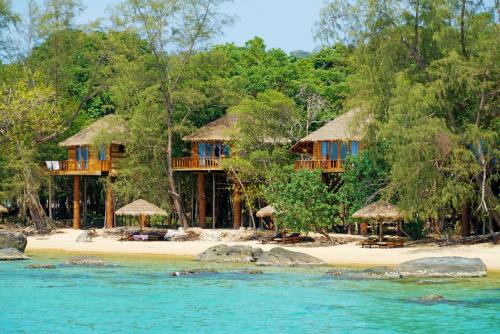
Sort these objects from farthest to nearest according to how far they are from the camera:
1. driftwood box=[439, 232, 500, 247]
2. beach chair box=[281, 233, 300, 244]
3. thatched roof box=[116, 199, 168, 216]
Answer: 1. thatched roof box=[116, 199, 168, 216]
2. beach chair box=[281, 233, 300, 244]
3. driftwood box=[439, 232, 500, 247]

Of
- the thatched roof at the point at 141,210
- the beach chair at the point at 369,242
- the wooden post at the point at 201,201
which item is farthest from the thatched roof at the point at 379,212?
the wooden post at the point at 201,201

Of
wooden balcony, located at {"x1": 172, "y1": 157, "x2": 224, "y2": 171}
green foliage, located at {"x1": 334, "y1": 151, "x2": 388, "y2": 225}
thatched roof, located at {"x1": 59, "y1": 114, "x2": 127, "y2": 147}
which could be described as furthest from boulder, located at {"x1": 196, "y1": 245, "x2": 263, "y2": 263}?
thatched roof, located at {"x1": 59, "y1": 114, "x2": 127, "y2": 147}

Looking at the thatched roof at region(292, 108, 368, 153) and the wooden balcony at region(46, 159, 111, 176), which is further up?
the thatched roof at region(292, 108, 368, 153)

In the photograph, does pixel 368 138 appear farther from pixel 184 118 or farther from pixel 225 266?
pixel 184 118

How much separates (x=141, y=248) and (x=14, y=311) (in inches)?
674

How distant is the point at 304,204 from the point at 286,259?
6500mm

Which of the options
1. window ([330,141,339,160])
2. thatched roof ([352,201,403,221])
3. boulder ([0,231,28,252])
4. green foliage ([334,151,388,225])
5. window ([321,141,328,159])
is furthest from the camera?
window ([321,141,328,159])

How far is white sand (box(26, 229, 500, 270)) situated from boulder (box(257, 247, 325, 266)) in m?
0.94

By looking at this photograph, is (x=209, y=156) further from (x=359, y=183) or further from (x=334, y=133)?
(x=359, y=183)

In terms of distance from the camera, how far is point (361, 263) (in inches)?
1235

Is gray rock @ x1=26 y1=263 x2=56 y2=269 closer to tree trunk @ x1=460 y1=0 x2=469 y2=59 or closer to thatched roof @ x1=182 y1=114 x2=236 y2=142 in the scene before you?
thatched roof @ x1=182 y1=114 x2=236 y2=142

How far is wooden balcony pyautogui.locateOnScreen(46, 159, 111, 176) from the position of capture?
4862 centimetres

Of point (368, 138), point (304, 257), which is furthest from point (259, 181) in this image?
point (304, 257)

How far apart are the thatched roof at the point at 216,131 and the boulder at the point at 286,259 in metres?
13.9
